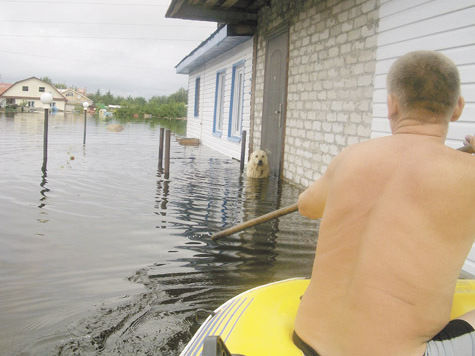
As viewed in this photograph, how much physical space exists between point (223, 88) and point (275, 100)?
5792 millimetres

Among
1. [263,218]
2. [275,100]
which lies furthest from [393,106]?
[275,100]

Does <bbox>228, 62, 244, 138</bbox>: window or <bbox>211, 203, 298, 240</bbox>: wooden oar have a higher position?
<bbox>228, 62, 244, 138</bbox>: window

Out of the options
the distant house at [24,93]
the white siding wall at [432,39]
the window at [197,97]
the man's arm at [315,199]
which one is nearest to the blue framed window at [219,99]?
the window at [197,97]

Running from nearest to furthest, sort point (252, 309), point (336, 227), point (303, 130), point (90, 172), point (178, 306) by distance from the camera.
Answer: point (336, 227), point (252, 309), point (178, 306), point (303, 130), point (90, 172)

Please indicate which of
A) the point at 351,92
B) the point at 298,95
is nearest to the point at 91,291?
the point at 351,92

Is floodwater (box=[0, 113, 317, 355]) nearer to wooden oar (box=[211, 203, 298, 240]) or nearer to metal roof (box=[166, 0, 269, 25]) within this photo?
wooden oar (box=[211, 203, 298, 240])

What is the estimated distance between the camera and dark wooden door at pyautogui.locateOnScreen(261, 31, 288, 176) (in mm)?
9125

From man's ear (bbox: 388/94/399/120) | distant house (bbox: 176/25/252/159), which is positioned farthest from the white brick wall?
man's ear (bbox: 388/94/399/120)

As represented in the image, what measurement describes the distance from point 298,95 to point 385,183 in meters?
7.17

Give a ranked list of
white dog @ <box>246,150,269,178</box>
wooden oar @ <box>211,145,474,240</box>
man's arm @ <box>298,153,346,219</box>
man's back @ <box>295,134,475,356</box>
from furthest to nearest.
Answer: white dog @ <box>246,150,269,178</box> < wooden oar @ <box>211,145,474,240</box> < man's arm @ <box>298,153,346,219</box> < man's back @ <box>295,134,475,356</box>

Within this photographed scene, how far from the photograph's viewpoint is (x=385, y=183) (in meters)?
1.42

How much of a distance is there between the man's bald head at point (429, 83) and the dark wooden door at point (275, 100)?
7548 mm

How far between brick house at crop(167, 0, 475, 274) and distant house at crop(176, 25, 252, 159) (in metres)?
0.64

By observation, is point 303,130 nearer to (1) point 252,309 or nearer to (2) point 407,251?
(1) point 252,309
